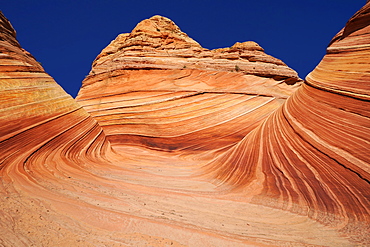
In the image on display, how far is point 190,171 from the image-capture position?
24.4 feet

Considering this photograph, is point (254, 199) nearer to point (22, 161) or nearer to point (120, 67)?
point (22, 161)

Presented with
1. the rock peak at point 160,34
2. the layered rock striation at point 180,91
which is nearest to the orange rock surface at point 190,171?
the layered rock striation at point 180,91

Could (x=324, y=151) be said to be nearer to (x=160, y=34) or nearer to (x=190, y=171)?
(x=190, y=171)

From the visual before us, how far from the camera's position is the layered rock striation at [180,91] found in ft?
36.9

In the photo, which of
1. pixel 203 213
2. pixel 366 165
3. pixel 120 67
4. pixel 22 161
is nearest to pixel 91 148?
pixel 22 161

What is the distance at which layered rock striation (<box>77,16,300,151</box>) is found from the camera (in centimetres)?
1123

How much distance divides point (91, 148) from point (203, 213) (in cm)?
482

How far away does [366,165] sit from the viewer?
380 centimetres

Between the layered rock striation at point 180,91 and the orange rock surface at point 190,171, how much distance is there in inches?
5.0

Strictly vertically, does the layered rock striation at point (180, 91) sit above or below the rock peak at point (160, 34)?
below

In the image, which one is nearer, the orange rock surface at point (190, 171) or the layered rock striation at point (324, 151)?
the orange rock surface at point (190, 171)

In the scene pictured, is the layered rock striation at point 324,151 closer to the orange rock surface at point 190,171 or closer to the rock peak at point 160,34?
the orange rock surface at point 190,171

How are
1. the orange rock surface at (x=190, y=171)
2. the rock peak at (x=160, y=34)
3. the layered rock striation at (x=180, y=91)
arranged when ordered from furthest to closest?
the rock peak at (x=160, y=34) < the layered rock striation at (x=180, y=91) < the orange rock surface at (x=190, y=171)

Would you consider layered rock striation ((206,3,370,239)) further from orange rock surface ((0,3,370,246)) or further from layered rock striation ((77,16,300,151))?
layered rock striation ((77,16,300,151))
